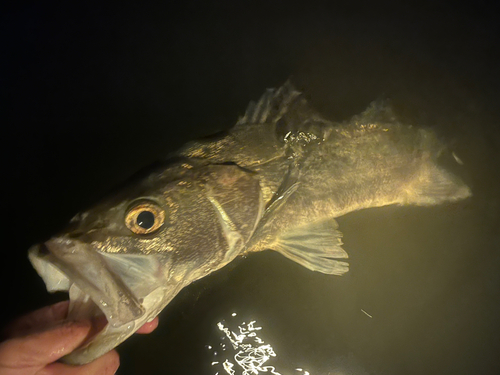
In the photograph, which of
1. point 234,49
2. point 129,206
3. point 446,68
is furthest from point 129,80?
point 446,68

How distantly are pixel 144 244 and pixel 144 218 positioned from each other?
14cm

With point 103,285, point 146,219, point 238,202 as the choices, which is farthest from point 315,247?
point 103,285

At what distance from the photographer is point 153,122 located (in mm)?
3045

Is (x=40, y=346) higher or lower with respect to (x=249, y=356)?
higher

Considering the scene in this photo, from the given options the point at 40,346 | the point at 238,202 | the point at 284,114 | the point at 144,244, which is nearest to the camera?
the point at 40,346

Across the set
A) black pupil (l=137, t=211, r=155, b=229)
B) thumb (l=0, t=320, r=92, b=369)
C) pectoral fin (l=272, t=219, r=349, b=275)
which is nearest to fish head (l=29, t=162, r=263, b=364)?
black pupil (l=137, t=211, r=155, b=229)

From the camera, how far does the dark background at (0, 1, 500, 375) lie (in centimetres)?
265

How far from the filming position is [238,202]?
2.01m

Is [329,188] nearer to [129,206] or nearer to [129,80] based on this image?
[129,206]

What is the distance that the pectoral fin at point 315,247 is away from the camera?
2.33 m

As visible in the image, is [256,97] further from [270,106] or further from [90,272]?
[90,272]

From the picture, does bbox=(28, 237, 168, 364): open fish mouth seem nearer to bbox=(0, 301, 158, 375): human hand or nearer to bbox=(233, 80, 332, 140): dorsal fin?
bbox=(0, 301, 158, 375): human hand

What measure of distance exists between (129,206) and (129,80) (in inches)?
73.7

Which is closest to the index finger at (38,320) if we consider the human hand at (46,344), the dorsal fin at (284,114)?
the human hand at (46,344)
